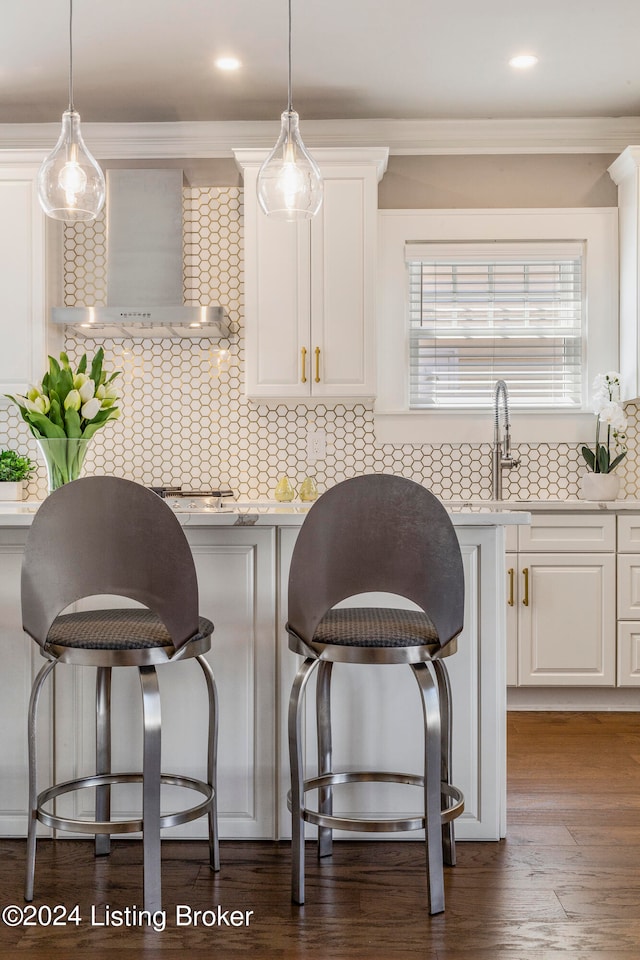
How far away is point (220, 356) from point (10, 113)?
1615 millimetres

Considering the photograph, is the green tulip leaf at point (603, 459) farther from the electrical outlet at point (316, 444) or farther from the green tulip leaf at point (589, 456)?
the electrical outlet at point (316, 444)

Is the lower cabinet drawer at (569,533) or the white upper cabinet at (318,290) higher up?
the white upper cabinet at (318,290)

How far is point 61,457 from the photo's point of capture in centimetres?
243

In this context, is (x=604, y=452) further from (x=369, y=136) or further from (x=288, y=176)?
(x=288, y=176)

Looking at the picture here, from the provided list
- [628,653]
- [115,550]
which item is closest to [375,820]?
[115,550]

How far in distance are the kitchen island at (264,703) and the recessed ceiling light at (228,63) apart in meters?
2.40

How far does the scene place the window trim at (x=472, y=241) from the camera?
173 inches

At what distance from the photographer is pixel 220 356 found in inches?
176

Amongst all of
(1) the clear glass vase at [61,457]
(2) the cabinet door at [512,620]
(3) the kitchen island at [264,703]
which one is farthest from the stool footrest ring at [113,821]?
(2) the cabinet door at [512,620]

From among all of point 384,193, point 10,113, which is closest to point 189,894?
point 384,193

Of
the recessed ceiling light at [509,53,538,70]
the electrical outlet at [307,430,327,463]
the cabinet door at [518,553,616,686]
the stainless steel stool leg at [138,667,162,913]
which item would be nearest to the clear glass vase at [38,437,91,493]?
the stainless steel stool leg at [138,667,162,913]

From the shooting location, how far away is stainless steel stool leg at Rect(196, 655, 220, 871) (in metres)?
2.11

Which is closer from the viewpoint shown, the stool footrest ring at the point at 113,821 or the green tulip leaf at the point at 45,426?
the stool footrest ring at the point at 113,821

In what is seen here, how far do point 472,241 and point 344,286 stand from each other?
819 mm
